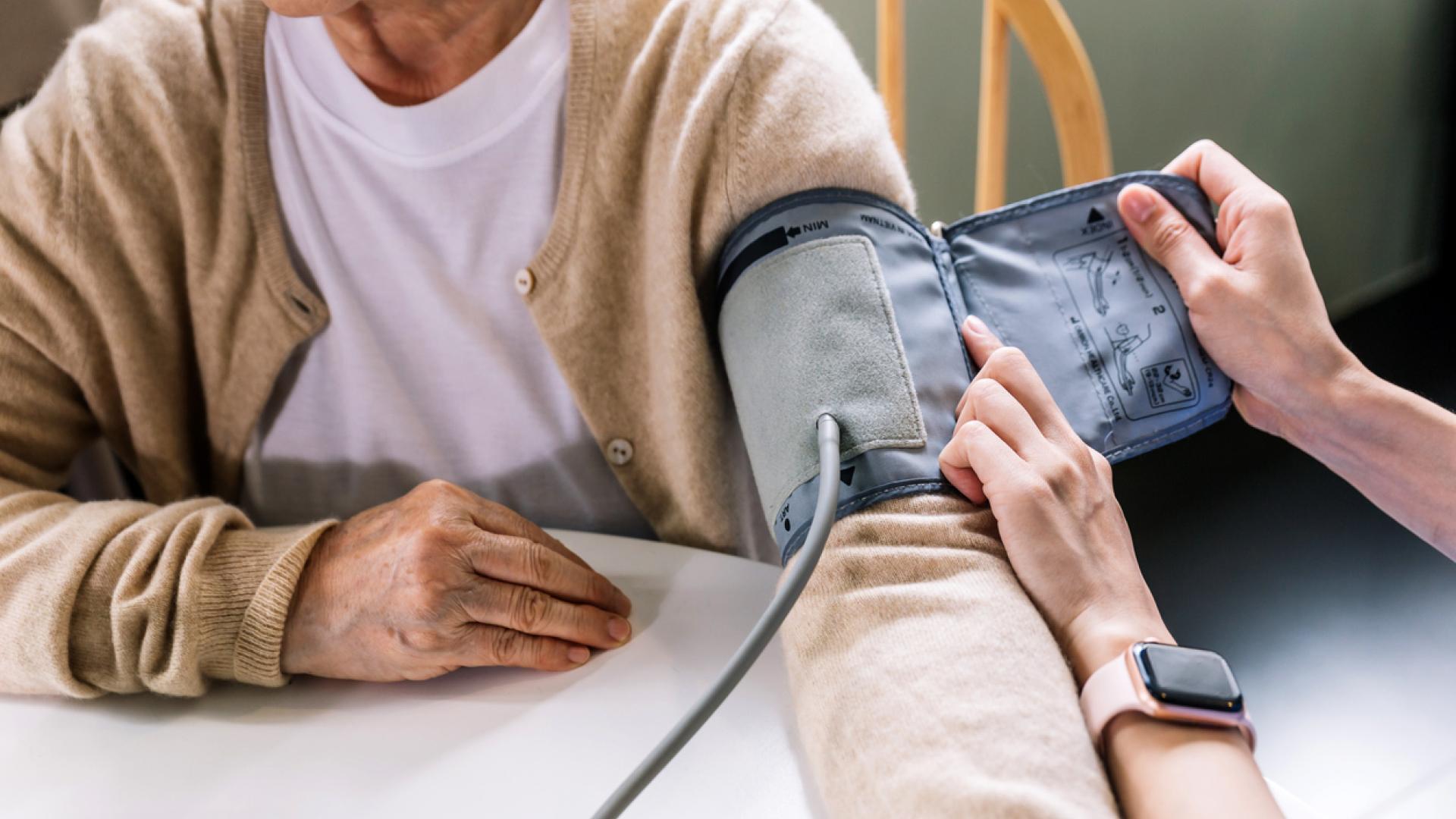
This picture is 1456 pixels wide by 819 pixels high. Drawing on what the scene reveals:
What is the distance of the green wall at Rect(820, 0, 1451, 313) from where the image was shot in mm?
1642

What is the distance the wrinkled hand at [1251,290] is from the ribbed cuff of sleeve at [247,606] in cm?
61

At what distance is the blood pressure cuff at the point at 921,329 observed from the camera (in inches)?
23.0

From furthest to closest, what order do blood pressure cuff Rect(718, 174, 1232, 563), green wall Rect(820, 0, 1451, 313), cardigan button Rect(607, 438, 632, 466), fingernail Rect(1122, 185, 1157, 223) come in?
1. green wall Rect(820, 0, 1451, 313)
2. cardigan button Rect(607, 438, 632, 466)
3. fingernail Rect(1122, 185, 1157, 223)
4. blood pressure cuff Rect(718, 174, 1232, 563)

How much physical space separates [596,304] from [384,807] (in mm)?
369

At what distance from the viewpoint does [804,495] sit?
0.58m

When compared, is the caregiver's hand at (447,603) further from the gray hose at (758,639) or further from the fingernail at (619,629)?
the gray hose at (758,639)

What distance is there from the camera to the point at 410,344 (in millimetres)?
816

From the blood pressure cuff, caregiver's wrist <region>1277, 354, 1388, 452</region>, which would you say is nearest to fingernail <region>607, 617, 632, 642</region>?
the blood pressure cuff

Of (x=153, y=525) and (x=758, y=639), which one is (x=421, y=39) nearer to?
(x=153, y=525)

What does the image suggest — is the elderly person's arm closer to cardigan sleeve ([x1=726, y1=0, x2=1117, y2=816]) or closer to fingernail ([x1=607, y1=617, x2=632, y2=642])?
fingernail ([x1=607, y1=617, x2=632, y2=642])

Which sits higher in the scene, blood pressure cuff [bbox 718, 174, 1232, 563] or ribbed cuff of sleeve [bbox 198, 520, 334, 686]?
blood pressure cuff [bbox 718, 174, 1232, 563]

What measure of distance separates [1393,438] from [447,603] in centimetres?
64

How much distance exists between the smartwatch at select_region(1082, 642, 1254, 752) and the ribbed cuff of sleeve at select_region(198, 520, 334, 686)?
0.48 meters

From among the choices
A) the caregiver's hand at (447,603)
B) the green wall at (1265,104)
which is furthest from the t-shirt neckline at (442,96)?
the green wall at (1265,104)
